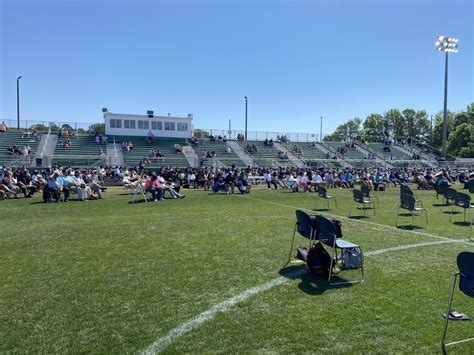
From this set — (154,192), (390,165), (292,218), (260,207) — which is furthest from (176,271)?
(390,165)

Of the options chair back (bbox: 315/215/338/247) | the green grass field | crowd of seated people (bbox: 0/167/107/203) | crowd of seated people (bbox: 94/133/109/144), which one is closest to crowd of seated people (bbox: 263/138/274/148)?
crowd of seated people (bbox: 94/133/109/144)

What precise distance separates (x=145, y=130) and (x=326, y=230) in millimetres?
41210

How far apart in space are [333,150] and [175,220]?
41535 millimetres

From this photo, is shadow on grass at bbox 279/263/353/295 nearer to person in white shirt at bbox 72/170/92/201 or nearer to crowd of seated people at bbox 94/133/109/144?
person in white shirt at bbox 72/170/92/201

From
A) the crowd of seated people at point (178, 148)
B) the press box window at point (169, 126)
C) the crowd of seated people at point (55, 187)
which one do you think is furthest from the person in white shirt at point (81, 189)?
the press box window at point (169, 126)

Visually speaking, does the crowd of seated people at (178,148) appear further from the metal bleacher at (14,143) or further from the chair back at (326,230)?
the chair back at (326,230)

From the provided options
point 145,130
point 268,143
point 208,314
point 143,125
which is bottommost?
point 208,314

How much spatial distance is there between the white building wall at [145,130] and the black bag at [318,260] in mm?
40474

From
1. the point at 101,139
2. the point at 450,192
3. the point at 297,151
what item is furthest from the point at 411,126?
the point at 450,192

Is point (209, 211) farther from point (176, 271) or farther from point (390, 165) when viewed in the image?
point (390, 165)

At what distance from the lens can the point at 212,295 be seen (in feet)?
17.7

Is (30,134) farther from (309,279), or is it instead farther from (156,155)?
(309,279)

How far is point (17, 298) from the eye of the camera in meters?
5.28

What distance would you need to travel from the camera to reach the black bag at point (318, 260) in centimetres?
629
